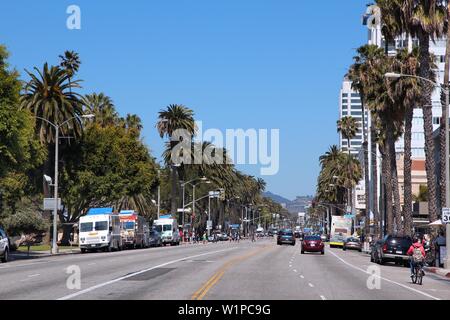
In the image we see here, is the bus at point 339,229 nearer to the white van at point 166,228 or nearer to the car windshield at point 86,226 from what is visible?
the white van at point 166,228

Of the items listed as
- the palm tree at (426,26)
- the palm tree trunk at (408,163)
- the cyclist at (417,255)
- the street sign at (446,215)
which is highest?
the palm tree at (426,26)

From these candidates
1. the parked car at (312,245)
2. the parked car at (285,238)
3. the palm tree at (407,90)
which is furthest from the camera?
the parked car at (285,238)

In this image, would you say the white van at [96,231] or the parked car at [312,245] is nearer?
the white van at [96,231]

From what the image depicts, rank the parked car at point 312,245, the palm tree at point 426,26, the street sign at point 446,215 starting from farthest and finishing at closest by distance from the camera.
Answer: the parked car at point 312,245
the palm tree at point 426,26
the street sign at point 446,215

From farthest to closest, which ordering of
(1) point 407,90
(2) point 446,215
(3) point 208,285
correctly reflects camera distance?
(1) point 407,90, (2) point 446,215, (3) point 208,285

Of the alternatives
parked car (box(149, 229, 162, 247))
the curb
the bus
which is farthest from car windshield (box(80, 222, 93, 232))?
the bus

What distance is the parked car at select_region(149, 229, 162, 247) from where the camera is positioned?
271 ft

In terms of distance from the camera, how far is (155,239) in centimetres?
8375

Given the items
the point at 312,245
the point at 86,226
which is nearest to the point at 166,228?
the point at 86,226

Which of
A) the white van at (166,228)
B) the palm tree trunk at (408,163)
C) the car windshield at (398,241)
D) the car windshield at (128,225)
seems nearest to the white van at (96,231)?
the car windshield at (128,225)

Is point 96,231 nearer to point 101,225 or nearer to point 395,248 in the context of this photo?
point 101,225

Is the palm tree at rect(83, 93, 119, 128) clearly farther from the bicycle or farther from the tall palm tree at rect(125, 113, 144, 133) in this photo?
the bicycle

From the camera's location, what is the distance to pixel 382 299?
840 inches

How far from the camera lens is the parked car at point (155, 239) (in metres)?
82.5
